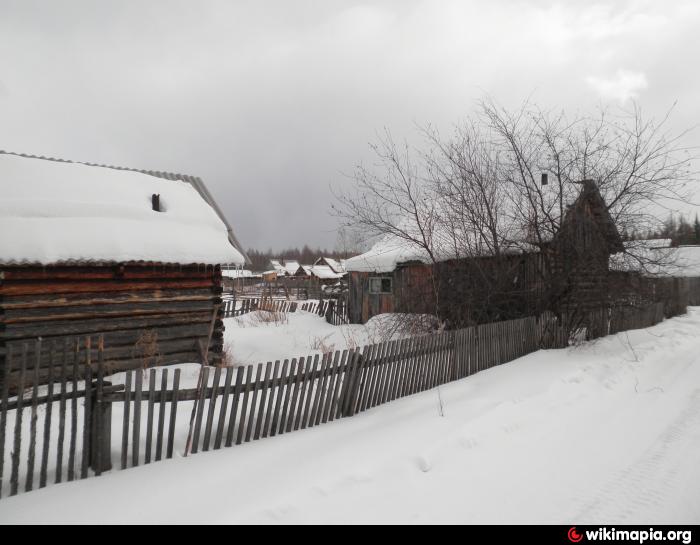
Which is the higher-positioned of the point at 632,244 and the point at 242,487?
the point at 632,244

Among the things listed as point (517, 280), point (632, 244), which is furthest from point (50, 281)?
point (632, 244)

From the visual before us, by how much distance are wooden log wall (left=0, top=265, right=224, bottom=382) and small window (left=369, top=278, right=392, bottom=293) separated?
10.2 m

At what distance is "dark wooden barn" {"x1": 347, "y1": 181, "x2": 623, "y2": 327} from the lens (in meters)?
11.3

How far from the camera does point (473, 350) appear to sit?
30.1 feet

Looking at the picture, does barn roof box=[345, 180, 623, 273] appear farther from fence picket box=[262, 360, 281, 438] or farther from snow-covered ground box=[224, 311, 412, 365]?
fence picket box=[262, 360, 281, 438]

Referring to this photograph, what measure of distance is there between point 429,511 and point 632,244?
430 inches

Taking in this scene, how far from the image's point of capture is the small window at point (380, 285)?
65.6 feet

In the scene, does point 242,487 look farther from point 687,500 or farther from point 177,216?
point 177,216

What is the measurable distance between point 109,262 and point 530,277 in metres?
10.1

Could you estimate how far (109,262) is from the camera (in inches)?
334

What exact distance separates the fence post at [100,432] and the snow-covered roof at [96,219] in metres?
4.19

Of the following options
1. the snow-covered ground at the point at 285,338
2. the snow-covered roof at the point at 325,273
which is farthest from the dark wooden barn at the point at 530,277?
the snow-covered roof at the point at 325,273

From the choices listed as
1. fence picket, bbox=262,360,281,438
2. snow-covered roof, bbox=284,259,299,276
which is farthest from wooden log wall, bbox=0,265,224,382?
snow-covered roof, bbox=284,259,299,276

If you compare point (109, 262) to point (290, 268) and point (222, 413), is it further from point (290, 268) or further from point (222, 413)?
point (290, 268)
